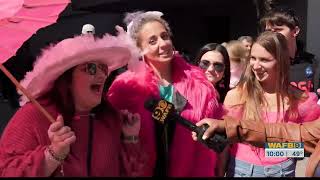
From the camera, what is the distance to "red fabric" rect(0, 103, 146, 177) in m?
2.25

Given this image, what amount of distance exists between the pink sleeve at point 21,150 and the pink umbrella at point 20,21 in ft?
0.37

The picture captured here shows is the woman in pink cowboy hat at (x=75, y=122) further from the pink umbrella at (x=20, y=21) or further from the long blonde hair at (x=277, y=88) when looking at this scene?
the long blonde hair at (x=277, y=88)

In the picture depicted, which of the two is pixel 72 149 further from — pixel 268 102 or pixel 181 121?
pixel 268 102

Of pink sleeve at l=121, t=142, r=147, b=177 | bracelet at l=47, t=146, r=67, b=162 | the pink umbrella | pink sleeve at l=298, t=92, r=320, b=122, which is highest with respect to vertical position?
the pink umbrella

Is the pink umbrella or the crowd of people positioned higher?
the pink umbrella

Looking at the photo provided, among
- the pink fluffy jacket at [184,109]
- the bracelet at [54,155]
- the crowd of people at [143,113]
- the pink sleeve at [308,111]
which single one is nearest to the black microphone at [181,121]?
the crowd of people at [143,113]

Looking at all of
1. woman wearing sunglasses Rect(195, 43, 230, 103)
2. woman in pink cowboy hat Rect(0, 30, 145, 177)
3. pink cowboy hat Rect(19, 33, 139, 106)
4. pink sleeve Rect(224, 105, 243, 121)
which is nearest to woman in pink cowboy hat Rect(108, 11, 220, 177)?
pink sleeve Rect(224, 105, 243, 121)

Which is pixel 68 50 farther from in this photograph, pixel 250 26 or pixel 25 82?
pixel 250 26

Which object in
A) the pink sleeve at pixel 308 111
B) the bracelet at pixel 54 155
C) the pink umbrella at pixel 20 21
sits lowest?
the pink sleeve at pixel 308 111

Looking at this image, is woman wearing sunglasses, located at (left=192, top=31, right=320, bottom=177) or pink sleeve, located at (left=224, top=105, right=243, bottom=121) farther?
pink sleeve, located at (left=224, top=105, right=243, bottom=121)

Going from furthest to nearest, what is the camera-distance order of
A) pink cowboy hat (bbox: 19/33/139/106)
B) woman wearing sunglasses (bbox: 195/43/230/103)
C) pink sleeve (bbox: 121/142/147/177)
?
woman wearing sunglasses (bbox: 195/43/230/103) < pink sleeve (bbox: 121/142/147/177) < pink cowboy hat (bbox: 19/33/139/106)

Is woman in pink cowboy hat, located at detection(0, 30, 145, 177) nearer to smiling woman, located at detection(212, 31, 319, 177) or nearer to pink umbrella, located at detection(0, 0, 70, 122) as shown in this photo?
pink umbrella, located at detection(0, 0, 70, 122)

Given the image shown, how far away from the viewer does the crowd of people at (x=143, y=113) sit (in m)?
2.31

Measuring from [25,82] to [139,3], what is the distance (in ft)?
37.2
